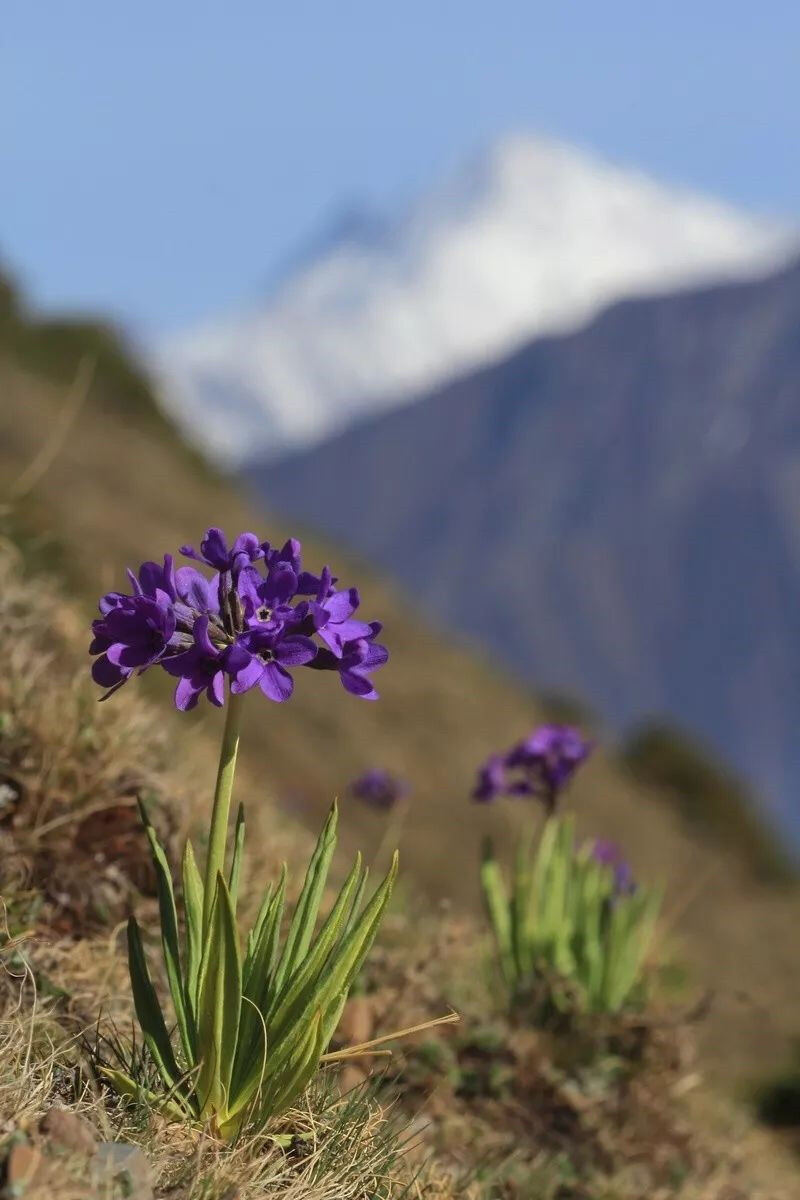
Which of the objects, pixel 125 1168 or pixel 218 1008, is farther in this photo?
pixel 218 1008

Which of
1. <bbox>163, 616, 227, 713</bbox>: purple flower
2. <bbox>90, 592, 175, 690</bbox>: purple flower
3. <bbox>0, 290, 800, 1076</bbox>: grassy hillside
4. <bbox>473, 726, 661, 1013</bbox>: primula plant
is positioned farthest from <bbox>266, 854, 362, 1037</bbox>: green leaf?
<bbox>0, 290, 800, 1076</bbox>: grassy hillside

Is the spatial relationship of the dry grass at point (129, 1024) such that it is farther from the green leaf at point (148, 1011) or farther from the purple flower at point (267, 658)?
the purple flower at point (267, 658)

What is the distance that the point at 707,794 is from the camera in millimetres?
31734

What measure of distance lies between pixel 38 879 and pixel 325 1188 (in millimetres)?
1596

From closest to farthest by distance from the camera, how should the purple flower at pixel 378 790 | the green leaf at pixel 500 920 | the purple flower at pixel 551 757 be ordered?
1. the purple flower at pixel 551 757
2. the green leaf at pixel 500 920
3. the purple flower at pixel 378 790

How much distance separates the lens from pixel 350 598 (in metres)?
2.80

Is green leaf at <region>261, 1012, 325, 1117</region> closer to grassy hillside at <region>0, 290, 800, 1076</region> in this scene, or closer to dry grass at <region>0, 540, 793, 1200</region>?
dry grass at <region>0, 540, 793, 1200</region>

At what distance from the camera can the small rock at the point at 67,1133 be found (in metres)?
2.48

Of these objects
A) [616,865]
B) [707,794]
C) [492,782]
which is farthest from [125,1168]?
[707,794]

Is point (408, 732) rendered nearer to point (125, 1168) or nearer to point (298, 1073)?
point (298, 1073)

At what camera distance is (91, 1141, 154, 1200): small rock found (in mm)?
2426

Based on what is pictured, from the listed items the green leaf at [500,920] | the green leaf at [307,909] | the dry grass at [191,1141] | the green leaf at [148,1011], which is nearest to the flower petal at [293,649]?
the green leaf at [307,909]

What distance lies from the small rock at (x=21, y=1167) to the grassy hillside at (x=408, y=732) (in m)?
8.36

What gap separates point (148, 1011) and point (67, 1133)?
0.45 meters
